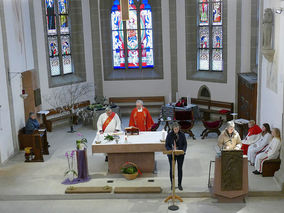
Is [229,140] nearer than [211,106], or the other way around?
[229,140]

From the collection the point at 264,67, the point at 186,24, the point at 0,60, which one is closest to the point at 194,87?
the point at 186,24

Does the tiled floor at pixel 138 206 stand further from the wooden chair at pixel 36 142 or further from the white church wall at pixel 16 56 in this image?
the white church wall at pixel 16 56

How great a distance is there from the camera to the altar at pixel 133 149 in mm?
11258

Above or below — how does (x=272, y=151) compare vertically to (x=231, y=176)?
above

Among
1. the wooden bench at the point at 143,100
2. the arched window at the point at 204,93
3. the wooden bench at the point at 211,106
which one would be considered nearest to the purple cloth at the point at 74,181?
the wooden bench at the point at 211,106

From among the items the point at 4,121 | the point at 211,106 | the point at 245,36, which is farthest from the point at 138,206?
Answer: the point at 245,36

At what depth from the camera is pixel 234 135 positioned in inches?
415

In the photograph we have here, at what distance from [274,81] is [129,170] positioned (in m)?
4.44

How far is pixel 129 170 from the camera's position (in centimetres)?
1120

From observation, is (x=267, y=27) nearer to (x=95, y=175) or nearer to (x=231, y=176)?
(x=231, y=176)

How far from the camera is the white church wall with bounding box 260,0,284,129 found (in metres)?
Answer: 10.9

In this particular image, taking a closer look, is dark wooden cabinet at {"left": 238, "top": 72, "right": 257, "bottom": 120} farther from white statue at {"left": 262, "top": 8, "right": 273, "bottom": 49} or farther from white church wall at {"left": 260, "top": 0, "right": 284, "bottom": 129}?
white statue at {"left": 262, "top": 8, "right": 273, "bottom": 49}

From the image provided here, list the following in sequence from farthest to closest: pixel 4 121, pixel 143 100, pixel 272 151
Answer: pixel 143 100 → pixel 4 121 → pixel 272 151

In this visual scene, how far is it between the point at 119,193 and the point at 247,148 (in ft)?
13.5
